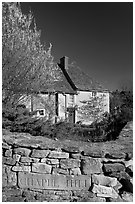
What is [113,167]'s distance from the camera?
8.87ft

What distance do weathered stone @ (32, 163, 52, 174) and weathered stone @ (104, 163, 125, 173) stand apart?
0.88m

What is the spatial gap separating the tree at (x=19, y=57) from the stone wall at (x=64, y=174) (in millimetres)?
2184

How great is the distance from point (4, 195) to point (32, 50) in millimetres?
3956

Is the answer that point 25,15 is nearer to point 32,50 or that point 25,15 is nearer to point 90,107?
point 32,50

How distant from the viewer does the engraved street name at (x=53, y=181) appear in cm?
273

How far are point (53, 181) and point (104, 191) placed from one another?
0.79 metres

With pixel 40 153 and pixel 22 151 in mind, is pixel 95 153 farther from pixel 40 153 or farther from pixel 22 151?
pixel 22 151

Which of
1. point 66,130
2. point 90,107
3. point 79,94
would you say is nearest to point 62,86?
point 79,94

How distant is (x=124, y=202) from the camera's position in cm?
267

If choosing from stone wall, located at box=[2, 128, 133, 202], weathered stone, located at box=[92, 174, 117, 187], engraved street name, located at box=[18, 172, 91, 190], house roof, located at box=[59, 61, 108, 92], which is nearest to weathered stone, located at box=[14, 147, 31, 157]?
stone wall, located at box=[2, 128, 133, 202]

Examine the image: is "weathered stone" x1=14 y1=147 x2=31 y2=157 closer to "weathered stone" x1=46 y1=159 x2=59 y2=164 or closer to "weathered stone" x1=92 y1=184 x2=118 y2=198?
"weathered stone" x1=46 y1=159 x2=59 y2=164

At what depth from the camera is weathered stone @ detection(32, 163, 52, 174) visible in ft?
9.19

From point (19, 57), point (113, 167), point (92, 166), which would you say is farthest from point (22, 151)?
point (19, 57)

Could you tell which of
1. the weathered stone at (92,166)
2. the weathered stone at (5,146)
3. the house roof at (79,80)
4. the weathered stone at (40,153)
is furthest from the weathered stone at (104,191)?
the house roof at (79,80)
